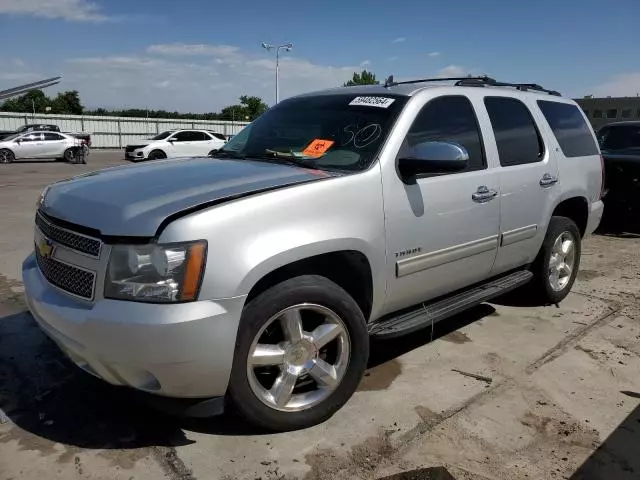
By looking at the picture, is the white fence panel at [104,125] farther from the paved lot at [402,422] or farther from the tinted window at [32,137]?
the paved lot at [402,422]

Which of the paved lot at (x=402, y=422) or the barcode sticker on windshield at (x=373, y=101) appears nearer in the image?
the paved lot at (x=402, y=422)

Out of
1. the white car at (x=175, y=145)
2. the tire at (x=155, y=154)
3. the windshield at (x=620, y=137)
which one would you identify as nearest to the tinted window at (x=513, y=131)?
the windshield at (x=620, y=137)

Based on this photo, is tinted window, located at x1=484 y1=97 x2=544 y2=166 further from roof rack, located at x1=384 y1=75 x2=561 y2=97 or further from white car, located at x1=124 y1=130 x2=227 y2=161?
white car, located at x1=124 y1=130 x2=227 y2=161

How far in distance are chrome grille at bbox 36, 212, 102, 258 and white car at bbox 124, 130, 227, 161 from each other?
19956 millimetres

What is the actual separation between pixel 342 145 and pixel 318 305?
1.07 metres

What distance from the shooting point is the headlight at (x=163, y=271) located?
2.32m

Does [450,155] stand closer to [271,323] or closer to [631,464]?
[271,323]

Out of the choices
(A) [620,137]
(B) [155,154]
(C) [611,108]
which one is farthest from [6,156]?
(C) [611,108]

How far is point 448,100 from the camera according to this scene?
3.68m

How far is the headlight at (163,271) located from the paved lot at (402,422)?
0.64 meters

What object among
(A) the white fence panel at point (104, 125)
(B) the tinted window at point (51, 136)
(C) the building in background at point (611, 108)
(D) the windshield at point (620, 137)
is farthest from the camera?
(C) the building in background at point (611, 108)

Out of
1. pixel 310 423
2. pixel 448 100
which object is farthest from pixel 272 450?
pixel 448 100

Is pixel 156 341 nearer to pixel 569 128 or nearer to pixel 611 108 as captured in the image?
pixel 569 128

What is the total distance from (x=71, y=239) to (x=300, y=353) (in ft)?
4.08
